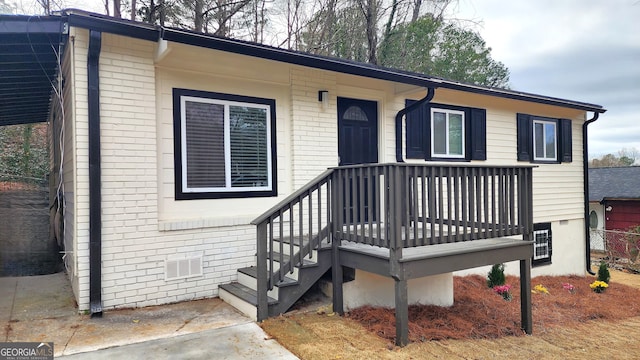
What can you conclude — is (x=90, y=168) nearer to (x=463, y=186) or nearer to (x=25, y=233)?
(x=463, y=186)

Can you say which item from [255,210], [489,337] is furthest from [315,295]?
[489,337]

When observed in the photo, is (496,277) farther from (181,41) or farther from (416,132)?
(181,41)

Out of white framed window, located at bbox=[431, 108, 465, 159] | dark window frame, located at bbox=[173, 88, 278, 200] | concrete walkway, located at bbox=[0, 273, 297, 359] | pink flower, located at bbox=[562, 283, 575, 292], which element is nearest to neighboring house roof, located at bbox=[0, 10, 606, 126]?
dark window frame, located at bbox=[173, 88, 278, 200]

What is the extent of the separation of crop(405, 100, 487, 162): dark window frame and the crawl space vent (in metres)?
3.96

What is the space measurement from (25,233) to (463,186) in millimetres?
10214

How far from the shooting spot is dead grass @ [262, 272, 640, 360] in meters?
3.60

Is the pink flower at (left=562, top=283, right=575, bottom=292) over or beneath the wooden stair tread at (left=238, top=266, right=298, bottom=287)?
beneath

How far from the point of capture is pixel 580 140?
32.7ft

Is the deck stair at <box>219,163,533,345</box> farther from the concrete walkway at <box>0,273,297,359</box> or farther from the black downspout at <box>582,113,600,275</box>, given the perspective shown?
the black downspout at <box>582,113,600,275</box>

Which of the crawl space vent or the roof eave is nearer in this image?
the roof eave

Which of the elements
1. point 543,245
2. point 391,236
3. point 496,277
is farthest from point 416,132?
point 543,245
